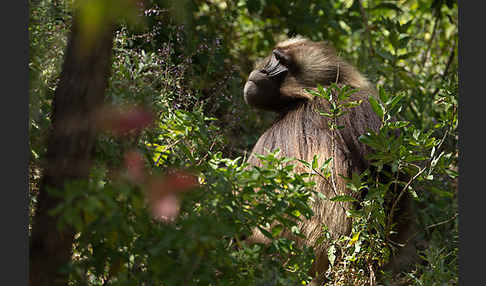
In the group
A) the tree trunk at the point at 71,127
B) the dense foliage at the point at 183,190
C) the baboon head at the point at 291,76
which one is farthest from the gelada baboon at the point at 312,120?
the tree trunk at the point at 71,127

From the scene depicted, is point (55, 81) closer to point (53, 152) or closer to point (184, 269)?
point (53, 152)

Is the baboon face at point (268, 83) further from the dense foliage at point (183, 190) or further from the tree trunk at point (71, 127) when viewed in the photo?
the tree trunk at point (71, 127)

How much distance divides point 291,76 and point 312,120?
2.19ft

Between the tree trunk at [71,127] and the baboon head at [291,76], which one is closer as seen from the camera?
the tree trunk at [71,127]

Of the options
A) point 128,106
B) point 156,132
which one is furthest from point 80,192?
point 156,132

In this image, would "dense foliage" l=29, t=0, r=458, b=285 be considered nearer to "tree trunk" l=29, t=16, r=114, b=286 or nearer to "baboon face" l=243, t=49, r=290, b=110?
"tree trunk" l=29, t=16, r=114, b=286

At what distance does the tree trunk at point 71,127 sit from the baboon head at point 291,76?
274 centimetres

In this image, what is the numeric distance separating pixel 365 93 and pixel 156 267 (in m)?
2.94

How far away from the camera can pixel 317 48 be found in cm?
502

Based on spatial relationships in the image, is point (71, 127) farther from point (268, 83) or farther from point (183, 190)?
point (268, 83)

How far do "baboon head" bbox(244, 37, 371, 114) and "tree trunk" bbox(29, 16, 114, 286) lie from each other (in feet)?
8.99

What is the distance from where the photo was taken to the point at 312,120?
4398mm

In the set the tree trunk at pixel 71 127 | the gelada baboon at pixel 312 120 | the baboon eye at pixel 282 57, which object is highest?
the tree trunk at pixel 71 127

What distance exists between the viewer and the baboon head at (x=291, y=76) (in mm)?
4840
